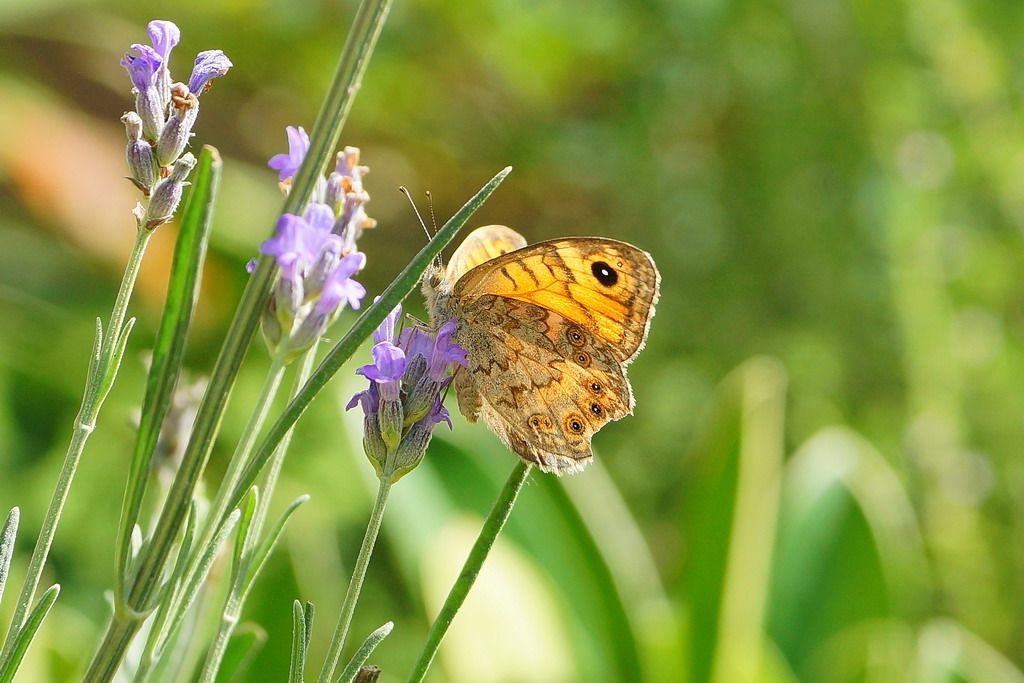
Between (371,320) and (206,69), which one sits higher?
(206,69)

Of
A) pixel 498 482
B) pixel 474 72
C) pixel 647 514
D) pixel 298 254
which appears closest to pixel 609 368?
pixel 298 254

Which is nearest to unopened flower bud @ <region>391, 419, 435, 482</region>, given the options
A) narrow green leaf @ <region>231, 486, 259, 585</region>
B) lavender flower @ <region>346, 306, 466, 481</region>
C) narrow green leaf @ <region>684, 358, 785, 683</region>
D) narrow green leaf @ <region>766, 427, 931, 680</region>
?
lavender flower @ <region>346, 306, 466, 481</region>

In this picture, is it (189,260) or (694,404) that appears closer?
(189,260)

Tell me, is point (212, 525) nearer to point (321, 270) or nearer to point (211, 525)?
point (211, 525)

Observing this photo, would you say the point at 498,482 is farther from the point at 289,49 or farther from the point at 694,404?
the point at 289,49

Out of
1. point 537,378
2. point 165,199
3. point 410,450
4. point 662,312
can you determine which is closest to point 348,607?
point 410,450

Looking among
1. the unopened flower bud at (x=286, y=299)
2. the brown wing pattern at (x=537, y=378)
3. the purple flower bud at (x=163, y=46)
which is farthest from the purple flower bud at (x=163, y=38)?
the brown wing pattern at (x=537, y=378)

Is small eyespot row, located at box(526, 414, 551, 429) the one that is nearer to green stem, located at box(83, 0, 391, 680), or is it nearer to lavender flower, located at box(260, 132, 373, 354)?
lavender flower, located at box(260, 132, 373, 354)

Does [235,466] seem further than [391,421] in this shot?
No
